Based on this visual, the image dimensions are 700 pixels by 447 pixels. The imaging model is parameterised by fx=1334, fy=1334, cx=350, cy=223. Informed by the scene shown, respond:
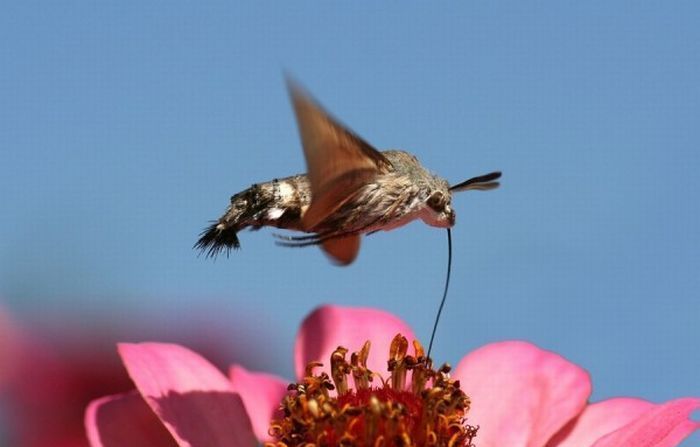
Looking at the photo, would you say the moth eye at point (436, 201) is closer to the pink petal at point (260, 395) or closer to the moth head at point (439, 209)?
the moth head at point (439, 209)

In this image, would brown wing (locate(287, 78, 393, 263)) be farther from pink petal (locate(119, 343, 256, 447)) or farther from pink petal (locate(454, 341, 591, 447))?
pink petal (locate(454, 341, 591, 447))

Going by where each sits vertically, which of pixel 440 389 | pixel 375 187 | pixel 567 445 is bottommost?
pixel 567 445

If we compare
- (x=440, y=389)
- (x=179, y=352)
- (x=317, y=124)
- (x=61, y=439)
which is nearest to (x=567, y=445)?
(x=440, y=389)

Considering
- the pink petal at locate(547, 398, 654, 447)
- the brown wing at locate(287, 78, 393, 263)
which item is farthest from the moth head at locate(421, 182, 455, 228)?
the pink petal at locate(547, 398, 654, 447)

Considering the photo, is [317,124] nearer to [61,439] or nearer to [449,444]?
[449,444]

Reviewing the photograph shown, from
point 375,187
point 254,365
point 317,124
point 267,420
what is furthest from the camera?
point 254,365

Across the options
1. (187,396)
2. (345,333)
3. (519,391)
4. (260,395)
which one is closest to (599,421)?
(519,391)

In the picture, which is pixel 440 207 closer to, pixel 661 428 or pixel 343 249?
pixel 343 249
